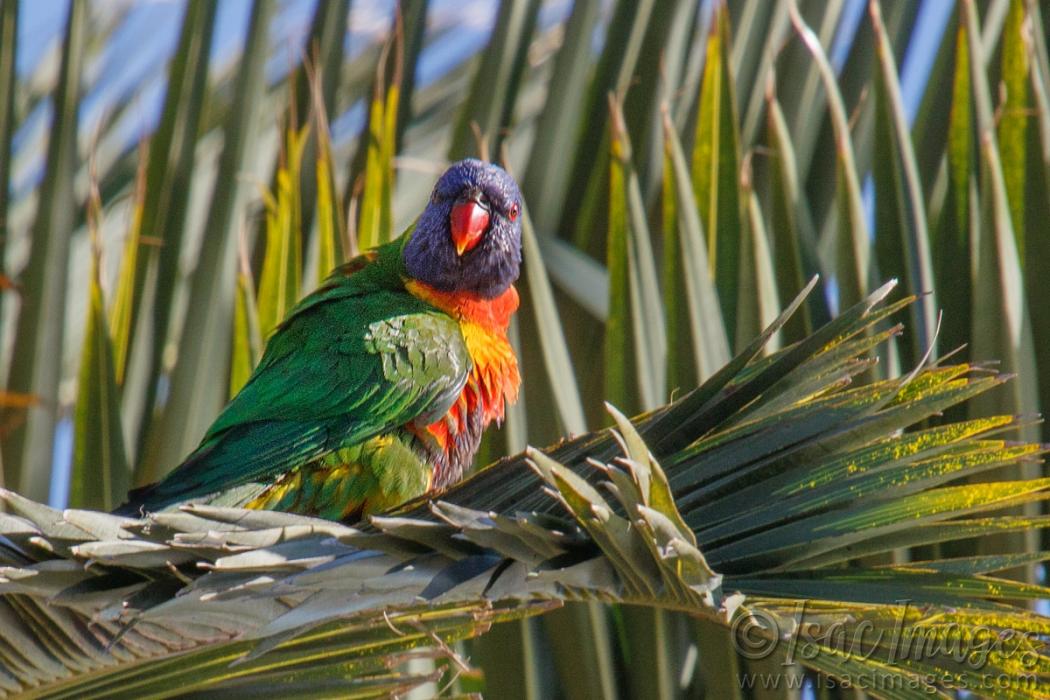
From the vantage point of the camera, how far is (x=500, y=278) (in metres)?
3.37

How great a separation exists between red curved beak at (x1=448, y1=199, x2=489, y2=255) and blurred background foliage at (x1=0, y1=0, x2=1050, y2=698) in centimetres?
16

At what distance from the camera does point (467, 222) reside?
3.32 metres

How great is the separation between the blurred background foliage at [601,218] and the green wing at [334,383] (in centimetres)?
10

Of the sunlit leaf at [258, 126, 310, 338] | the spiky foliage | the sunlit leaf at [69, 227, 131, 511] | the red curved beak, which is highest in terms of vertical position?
the red curved beak

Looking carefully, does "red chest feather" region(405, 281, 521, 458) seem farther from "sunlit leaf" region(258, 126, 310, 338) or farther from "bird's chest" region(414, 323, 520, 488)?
"sunlit leaf" region(258, 126, 310, 338)

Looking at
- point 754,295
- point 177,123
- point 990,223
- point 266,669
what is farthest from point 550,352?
point 177,123

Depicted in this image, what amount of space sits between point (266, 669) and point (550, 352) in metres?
1.09

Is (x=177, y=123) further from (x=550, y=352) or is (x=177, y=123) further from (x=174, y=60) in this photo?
(x=550, y=352)

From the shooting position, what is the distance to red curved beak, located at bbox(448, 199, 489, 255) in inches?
130

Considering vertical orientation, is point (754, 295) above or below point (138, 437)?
above

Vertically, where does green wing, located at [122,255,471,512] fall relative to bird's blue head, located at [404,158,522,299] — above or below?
below

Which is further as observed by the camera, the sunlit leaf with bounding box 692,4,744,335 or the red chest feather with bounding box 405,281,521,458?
the red chest feather with bounding box 405,281,521,458

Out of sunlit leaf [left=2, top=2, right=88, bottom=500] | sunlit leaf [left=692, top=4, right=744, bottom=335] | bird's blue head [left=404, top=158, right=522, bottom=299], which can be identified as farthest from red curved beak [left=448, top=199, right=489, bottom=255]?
sunlit leaf [left=2, top=2, right=88, bottom=500]

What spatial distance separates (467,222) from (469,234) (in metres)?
0.04
